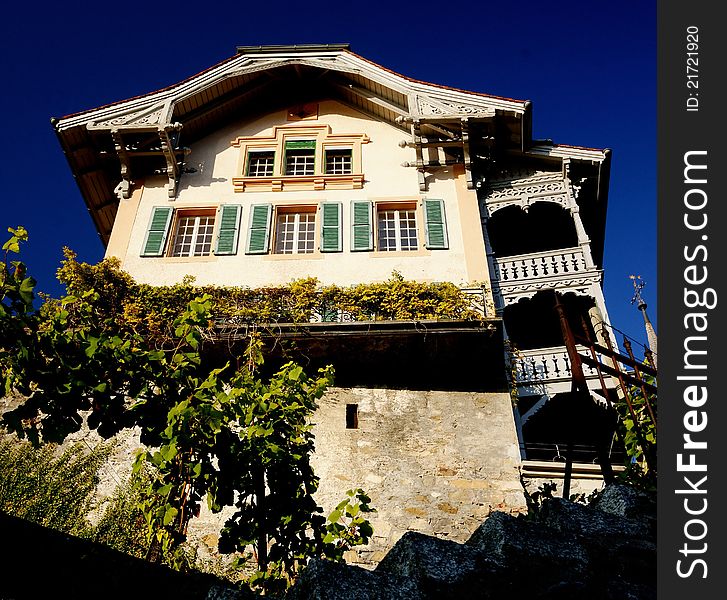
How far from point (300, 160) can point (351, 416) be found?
7.60m

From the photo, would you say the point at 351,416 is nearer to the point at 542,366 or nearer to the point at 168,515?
the point at 542,366

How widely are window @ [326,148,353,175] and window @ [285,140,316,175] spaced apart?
1.29ft

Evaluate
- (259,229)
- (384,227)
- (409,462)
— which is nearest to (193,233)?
(259,229)

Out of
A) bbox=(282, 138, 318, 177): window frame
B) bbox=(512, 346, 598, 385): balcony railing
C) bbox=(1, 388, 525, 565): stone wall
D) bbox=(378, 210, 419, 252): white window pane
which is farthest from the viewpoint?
bbox=(282, 138, 318, 177): window frame

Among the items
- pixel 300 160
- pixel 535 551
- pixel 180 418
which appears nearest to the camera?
pixel 535 551

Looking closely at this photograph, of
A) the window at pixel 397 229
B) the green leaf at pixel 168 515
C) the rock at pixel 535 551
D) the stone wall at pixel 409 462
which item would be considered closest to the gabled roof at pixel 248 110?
the window at pixel 397 229

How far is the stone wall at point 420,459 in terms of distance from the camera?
9445 mm

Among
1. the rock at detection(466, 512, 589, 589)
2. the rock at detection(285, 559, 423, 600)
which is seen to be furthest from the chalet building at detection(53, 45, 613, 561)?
the rock at detection(285, 559, 423, 600)

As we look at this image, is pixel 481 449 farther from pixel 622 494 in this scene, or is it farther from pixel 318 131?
pixel 318 131

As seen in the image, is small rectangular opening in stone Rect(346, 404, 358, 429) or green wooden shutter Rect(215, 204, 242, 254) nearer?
small rectangular opening in stone Rect(346, 404, 358, 429)

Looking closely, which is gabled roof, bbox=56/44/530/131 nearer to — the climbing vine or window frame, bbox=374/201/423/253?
window frame, bbox=374/201/423/253

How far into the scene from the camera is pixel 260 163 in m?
15.6

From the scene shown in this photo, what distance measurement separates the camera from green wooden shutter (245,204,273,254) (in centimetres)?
1350

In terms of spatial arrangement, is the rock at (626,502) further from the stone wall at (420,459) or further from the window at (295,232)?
the window at (295,232)
